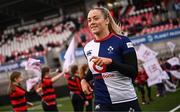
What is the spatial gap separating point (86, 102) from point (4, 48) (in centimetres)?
2692

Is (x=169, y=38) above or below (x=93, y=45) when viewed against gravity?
below

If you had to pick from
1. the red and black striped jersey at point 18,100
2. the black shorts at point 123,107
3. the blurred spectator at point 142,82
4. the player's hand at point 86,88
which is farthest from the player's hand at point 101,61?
the blurred spectator at point 142,82

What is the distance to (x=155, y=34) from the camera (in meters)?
25.9

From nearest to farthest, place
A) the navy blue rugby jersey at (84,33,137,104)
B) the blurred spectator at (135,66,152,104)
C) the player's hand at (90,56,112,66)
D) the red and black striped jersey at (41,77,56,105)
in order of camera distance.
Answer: the player's hand at (90,56,112,66)
the navy blue rugby jersey at (84,33,137,104)
the red and black striped jersey at (41,77,56,105)
the blurred spectator at (135,66,152,104)

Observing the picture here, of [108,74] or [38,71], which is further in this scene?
[38,71]

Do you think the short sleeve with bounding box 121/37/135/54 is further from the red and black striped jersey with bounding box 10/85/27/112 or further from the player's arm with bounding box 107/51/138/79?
the red and black striped jersey with bounding box 10/85/27/112

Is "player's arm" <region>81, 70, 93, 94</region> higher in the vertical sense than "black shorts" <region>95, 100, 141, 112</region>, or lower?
higher

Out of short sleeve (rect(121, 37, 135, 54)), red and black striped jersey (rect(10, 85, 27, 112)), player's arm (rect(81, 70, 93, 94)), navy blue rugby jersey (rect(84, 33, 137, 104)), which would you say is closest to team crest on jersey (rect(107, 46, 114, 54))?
navy blue rugby jersey (rect(84, 33, 137, 104))

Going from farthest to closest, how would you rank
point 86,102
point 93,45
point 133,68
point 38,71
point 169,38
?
point 169,38
point 38,71
point 86,102
point 93,45
point 133,68

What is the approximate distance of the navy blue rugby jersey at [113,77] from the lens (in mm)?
4027

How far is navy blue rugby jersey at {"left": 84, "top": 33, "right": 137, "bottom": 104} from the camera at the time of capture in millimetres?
4027

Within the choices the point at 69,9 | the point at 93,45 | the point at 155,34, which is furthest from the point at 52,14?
the point at 93,45

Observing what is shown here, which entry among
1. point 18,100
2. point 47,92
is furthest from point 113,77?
point 47,92

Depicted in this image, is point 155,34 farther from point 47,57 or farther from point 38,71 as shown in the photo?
point 38,71
